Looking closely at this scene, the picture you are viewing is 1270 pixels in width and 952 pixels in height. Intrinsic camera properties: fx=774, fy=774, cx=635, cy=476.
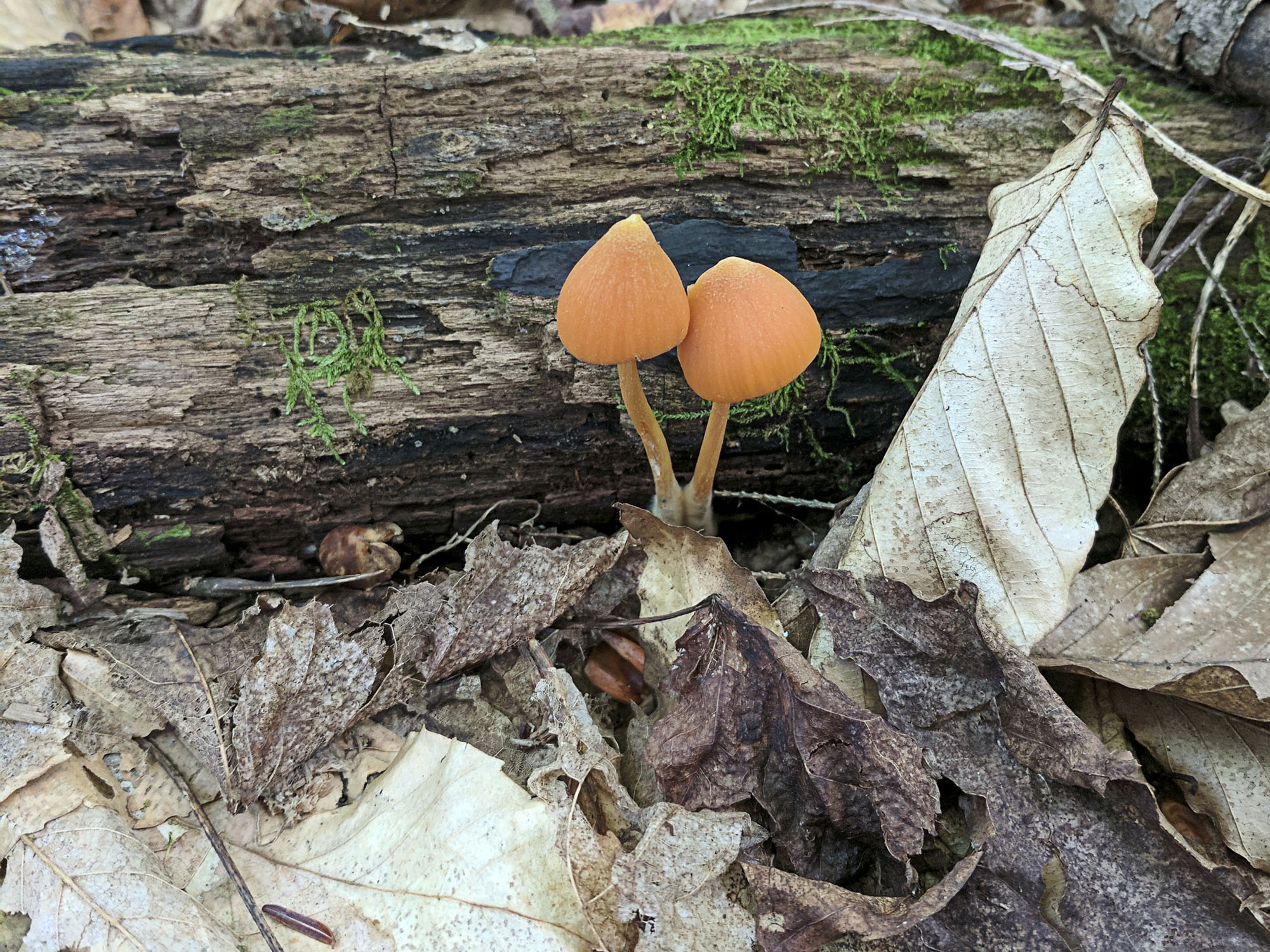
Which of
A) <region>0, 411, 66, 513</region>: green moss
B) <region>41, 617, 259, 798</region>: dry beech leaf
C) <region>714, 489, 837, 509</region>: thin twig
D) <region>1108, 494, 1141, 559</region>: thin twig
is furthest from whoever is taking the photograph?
<region>714, 489, 837, 509</region>: thin twig

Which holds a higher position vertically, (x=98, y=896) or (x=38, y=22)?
(x=38, y=22)

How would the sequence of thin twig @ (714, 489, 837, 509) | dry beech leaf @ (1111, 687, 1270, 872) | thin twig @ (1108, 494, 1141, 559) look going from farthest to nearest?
thin twig @ (714, 489, 837, 509), thin twig @ (1108, 494, 1141, 559), dry beech leaf @ (1111, 687, 1270, 872)

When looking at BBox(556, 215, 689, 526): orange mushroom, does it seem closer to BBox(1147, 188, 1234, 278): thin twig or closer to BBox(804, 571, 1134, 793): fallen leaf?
BBox(804, 571, 1134, 793): fallen leaf

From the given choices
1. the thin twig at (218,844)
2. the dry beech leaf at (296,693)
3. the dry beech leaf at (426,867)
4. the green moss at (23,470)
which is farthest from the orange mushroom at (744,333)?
the green moss at (23,470)

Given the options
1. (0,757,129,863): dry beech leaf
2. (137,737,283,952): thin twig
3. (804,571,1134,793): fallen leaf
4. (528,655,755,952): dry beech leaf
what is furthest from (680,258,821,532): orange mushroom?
(0,757,129,863): dry beech leaf

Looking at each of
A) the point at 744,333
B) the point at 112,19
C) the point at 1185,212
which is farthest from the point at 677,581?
the point at 112,19

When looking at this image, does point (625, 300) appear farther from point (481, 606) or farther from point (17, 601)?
point (17, 601)

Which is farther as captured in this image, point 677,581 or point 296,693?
point 677,581
